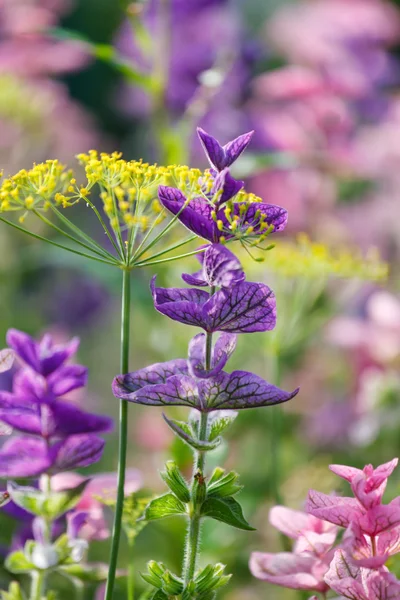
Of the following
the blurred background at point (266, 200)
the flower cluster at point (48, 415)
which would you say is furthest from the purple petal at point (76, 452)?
the blurred background at point (266, 200)

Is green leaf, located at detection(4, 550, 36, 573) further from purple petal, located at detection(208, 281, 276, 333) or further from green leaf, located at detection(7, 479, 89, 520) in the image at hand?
purple petal, located at detection(208, 281, 276, 333)

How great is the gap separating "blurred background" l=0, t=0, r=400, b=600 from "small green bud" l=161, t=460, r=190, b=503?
299mm

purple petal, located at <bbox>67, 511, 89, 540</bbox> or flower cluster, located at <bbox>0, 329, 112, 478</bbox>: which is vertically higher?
flower cluster, located at <bbox>0, 329, 112, 478</bbox>

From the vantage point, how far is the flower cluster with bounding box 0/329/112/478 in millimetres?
375

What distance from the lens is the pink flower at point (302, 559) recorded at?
0.35 m

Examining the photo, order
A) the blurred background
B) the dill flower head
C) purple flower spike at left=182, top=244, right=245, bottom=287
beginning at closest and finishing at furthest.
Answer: purple flower spike at left=182, top=244, right=245, bottom=287, the dill flower head, the blurred background

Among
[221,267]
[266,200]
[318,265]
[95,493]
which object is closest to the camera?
[221,267]

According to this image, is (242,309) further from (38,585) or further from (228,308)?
(38,585)

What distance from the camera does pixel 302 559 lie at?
36 cm

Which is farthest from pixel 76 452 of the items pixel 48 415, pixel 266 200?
pixel 266 200

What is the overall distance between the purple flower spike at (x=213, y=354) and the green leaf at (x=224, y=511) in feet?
0.15

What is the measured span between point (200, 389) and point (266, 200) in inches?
26.7

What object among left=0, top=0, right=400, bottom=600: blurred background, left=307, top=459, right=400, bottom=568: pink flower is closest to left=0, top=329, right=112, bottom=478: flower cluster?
left=307, top=459, right=400, bottom=568: pink flower

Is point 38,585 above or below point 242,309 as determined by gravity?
below
